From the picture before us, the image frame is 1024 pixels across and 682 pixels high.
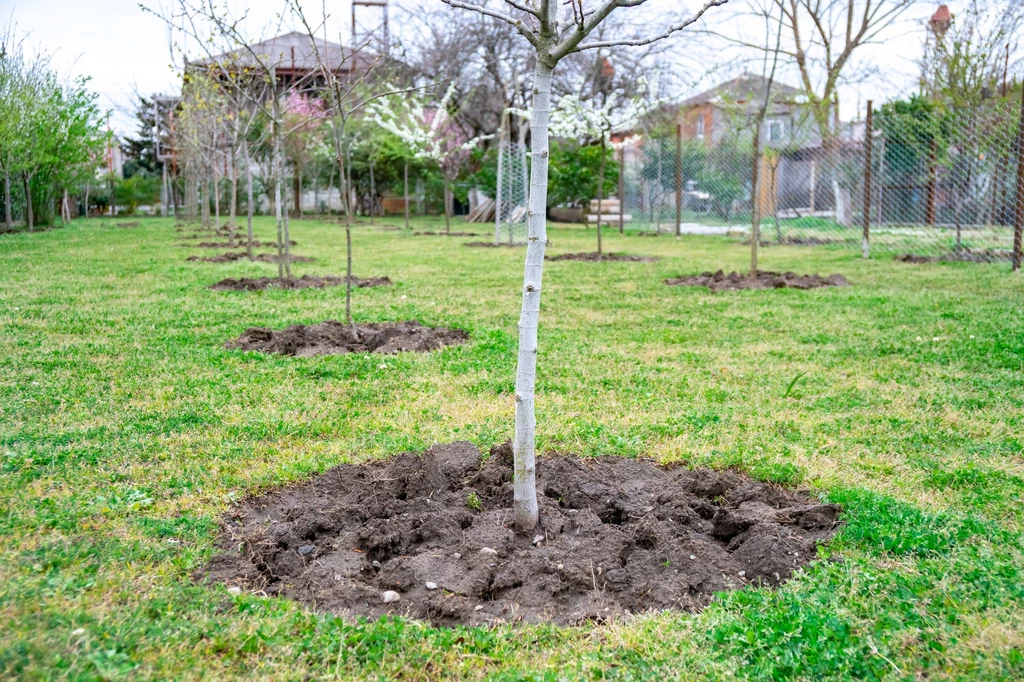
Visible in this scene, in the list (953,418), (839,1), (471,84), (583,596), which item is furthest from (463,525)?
(471,84)

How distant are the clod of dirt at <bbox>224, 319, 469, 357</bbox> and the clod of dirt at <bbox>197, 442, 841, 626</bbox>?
275 centimetres

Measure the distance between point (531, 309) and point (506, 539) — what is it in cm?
89

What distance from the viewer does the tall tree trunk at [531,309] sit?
3125 mm

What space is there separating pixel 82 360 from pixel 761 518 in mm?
5036

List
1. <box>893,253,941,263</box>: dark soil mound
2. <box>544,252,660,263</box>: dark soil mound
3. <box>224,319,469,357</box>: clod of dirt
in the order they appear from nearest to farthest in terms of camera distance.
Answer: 1. <box>224,319,469,357</box>: clod of dirt
2. <box>893,253,941,263</box>: dark soil mound
3. <box>544,252,660,263</box>: dark soil mound

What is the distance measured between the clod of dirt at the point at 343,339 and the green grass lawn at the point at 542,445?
281mm

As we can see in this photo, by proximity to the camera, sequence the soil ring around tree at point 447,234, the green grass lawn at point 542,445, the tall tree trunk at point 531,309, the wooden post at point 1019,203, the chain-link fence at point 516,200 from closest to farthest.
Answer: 1. the green grass lawn at point 542,445
2. the tall tree trunk at point 531,309
3. the wooden post at point 1019,203
4. the chain-link fence at point 516,200
5. the soil ring around tree at point 447,234

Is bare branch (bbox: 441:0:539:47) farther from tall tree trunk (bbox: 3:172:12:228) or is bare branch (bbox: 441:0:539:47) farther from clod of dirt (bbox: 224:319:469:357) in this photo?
tall tree trunk (bbox: 3:172:12:228)

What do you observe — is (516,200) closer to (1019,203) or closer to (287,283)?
(287,283)

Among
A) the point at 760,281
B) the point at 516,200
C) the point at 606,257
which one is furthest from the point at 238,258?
the point at 516,200

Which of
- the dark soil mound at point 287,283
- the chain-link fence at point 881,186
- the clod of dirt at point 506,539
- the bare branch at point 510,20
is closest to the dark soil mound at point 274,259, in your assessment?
the dark soil mound at point 287,283

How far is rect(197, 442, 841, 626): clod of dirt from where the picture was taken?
2863 mm

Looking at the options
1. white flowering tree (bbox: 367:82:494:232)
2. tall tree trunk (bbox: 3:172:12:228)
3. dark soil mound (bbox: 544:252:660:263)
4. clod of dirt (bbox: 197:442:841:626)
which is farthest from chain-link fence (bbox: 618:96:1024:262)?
tall tree trunk (bbox: 3:172:12:228)

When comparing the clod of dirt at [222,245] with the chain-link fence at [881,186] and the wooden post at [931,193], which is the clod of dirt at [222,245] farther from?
the wooden post at [931,193]
